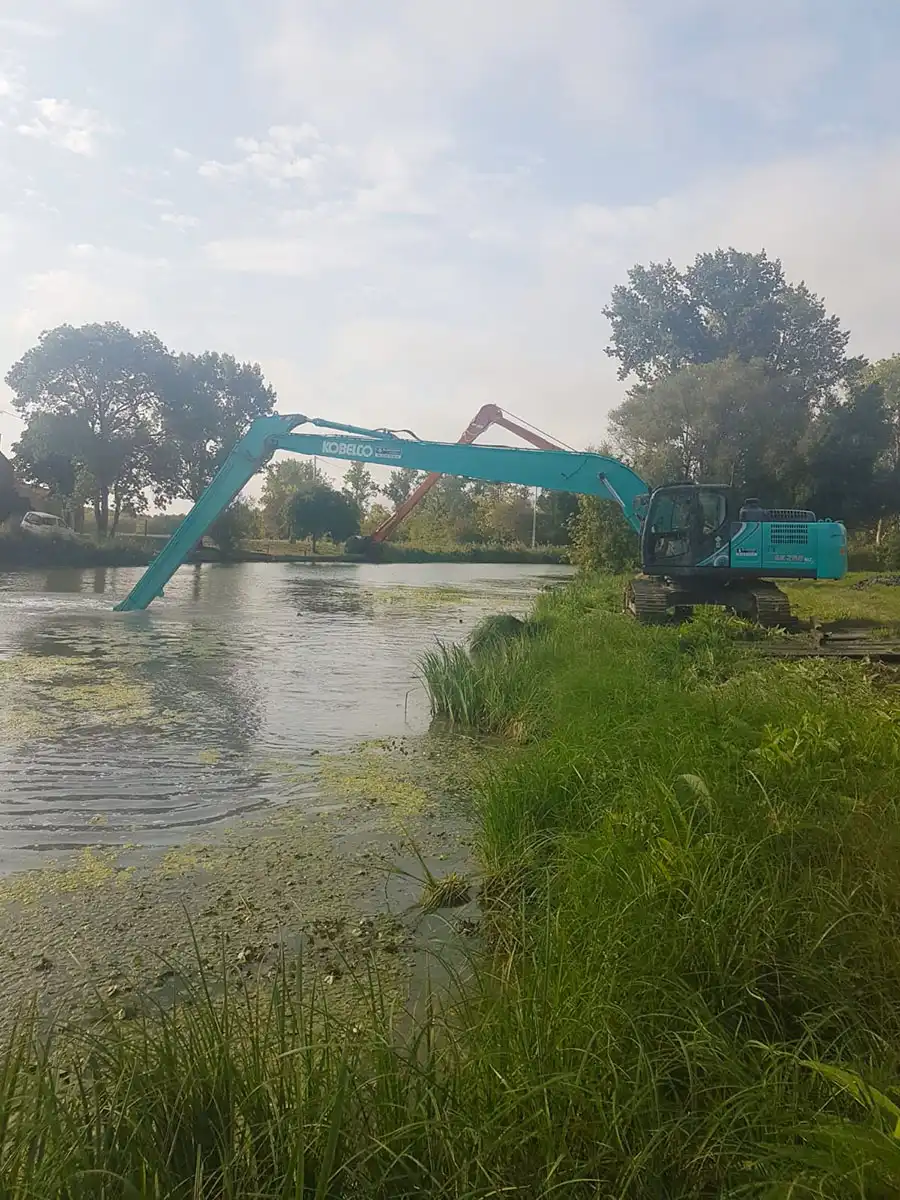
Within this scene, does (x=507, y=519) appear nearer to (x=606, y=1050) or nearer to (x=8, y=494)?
(x=8, y=494)

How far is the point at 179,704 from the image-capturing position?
29.8ft

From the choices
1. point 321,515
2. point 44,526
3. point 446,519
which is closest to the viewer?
point 44,526

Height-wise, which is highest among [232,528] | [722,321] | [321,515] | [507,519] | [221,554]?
[722,321]

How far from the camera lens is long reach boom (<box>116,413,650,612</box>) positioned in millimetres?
14305

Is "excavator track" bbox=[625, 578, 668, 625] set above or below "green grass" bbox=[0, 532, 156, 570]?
below

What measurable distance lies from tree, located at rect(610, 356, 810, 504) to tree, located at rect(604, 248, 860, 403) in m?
10.7

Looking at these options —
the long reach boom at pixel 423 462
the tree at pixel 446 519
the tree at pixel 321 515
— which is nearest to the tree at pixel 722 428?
the long reach boom at pixel 423 462

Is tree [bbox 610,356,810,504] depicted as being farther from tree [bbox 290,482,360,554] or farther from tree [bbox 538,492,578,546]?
tree [bbox 538,492,578,546]

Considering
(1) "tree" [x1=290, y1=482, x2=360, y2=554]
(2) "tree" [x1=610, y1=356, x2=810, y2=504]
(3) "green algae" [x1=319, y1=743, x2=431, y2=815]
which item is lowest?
(3) "green algae" [x1=319, y1=743, x2=431, y2=815]

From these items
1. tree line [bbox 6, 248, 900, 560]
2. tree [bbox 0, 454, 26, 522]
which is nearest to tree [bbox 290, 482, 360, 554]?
tree line [bbox 6, 248, 900, 560]

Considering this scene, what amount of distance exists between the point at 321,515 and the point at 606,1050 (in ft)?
161

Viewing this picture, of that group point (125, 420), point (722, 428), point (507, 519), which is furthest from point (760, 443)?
point (507, 519)

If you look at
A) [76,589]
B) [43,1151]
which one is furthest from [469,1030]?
[76,589]

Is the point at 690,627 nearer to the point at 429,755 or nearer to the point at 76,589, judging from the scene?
the point at 429,755
